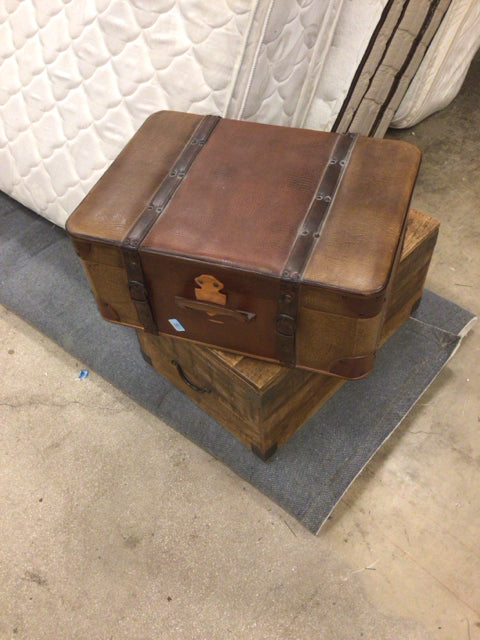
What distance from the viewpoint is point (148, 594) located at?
111 cm

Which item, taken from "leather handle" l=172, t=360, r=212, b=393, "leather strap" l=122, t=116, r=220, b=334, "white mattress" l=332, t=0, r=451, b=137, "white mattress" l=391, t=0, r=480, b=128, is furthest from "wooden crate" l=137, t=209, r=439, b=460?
"white mattress" l=391, t=0, r=480, b=128

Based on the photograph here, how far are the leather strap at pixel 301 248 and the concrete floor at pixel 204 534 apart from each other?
411 mm

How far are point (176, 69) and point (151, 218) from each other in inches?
18.7

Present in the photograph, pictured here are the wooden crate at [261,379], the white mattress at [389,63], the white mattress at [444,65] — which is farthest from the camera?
the white mattress at [444,65]

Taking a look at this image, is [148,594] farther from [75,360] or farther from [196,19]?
[196,19]

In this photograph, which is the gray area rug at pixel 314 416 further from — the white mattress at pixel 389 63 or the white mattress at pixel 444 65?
the white mattress at pixel 444 65

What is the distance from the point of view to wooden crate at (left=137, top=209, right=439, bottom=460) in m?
1.06

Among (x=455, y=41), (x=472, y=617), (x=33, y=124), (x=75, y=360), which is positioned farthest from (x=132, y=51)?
(x=472, y=617)

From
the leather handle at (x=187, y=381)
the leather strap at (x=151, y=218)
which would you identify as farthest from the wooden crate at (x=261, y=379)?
the leather strap at (x=151, y=218)

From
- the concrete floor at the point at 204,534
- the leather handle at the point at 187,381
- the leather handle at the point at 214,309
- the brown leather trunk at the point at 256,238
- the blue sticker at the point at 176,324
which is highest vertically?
the brown leather trunk at the point at 256,238

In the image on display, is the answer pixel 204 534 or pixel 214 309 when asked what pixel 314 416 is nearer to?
pixel 204 534

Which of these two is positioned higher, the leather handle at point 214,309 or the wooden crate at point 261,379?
the leather handle at point 214,309

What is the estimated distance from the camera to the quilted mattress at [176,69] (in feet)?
3.99

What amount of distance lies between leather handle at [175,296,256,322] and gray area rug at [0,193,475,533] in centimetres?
41
